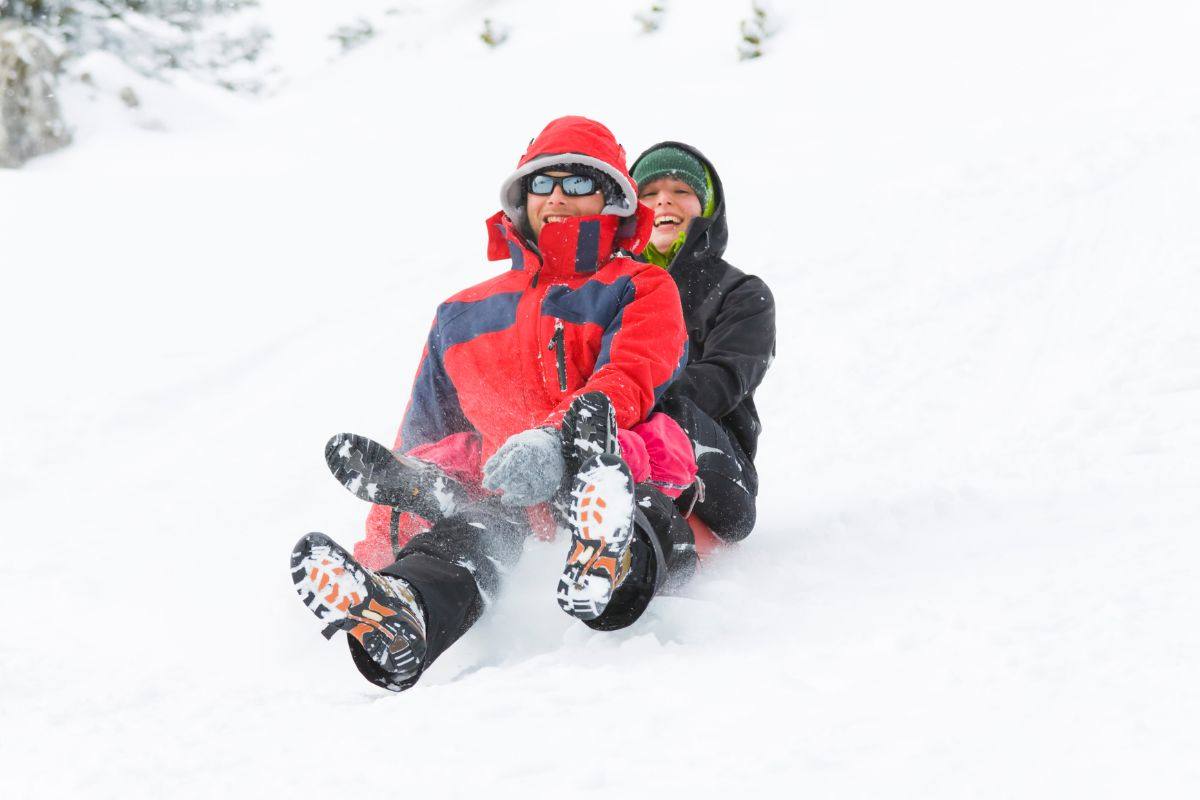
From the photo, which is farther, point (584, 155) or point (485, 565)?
point (584, 155)

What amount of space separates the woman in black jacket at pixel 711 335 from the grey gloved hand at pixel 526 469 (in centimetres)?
62

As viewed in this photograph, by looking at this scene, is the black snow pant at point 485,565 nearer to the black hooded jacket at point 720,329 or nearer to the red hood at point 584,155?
the black hooded jacket at point 720,329

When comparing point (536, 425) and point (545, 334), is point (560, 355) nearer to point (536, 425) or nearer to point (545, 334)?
point (545, 334)

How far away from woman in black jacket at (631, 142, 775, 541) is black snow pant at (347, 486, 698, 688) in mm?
373

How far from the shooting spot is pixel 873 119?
310 inches

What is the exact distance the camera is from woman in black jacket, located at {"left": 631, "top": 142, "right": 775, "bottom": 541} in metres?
2.68

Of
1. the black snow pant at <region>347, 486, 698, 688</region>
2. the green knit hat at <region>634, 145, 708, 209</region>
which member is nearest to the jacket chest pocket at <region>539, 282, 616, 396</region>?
the black snow pant at <region>347, 486, 698, 688</region>

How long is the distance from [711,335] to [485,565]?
3.87ft

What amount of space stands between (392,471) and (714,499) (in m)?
0.91

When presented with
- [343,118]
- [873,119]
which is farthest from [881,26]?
A: [343,118]

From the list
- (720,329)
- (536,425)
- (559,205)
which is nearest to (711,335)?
(720,329)

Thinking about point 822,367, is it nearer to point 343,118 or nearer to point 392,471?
point 392,471

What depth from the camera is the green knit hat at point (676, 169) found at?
3.27 metres

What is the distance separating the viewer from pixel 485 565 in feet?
7.13
